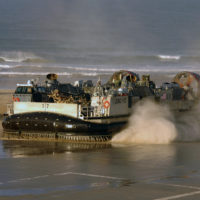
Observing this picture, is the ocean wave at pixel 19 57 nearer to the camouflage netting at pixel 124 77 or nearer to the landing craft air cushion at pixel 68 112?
the camouflage netting at pixel 124 77

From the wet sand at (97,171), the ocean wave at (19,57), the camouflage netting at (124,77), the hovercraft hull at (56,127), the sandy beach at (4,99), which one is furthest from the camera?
the ocean wave at (19,57)

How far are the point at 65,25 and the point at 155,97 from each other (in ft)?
278

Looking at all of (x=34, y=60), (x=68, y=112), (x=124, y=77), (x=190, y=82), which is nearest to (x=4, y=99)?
(x=124, y=77)

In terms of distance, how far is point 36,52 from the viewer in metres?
69.9

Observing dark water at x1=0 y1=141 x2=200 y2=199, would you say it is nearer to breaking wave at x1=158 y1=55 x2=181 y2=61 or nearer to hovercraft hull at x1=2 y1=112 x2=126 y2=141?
hovercraft hull at x1=2 y1=112 x2=126 y2=141

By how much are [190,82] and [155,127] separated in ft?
29.6

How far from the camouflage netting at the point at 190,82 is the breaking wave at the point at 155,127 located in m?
4.34

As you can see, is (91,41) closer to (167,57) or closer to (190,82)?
(167,57)

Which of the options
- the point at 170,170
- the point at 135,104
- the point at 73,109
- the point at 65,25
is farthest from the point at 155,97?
the point at 65,25

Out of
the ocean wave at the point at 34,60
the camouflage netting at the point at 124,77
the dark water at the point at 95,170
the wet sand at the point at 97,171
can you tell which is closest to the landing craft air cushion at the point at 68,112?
the wet sand at the point at 97,171

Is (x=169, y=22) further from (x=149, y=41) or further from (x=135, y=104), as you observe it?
(x=135, y=104)

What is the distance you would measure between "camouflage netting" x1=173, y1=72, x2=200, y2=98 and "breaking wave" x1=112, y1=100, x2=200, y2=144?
14.2 ft

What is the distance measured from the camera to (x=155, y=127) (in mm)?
19344

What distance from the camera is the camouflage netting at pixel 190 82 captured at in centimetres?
2682
